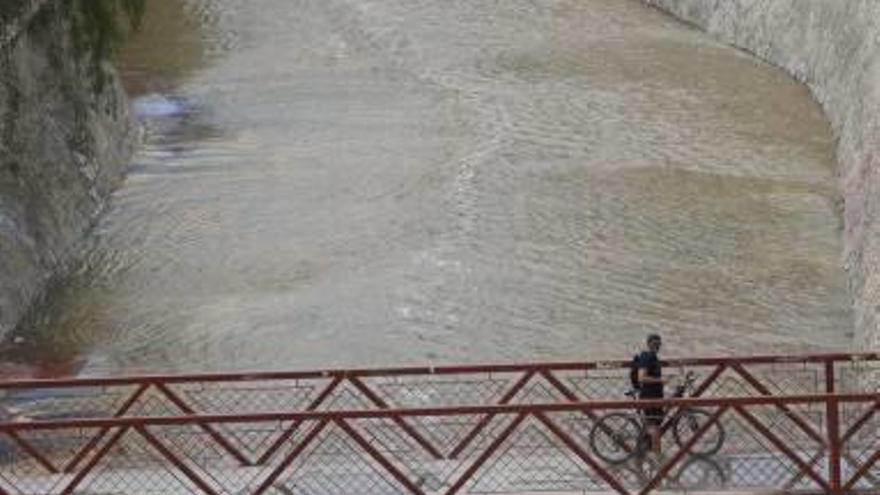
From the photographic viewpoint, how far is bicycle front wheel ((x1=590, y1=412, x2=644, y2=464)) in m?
15.6

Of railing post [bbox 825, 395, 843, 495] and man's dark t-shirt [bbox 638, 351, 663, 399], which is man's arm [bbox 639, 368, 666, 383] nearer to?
man's dark t-shirt [bbox 638, 351, 663, 399]

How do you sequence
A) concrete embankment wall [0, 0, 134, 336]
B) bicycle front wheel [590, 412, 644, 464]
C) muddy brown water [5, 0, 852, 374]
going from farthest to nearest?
concrete embankment wall [0, 0, 134, 336], muddy brown water [5, 0, 852, 374], bicycle front wheel [590, 412, 644, 464]

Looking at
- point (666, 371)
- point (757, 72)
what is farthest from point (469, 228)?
point (757, 72)

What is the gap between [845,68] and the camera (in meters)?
36.9

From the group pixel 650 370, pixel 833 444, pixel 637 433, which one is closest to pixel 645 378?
pixel 650 370

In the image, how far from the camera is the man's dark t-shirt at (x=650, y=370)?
16.7 meters

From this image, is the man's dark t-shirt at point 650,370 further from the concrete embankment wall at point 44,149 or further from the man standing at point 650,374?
the concrete embankment wall at point 44,149

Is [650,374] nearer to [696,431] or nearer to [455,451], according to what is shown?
[696,431]

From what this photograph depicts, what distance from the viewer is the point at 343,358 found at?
2477cm

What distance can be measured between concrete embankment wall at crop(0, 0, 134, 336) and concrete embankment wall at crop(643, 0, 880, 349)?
12.6m

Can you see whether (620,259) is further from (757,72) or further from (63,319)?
(757,72)

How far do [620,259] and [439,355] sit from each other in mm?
4997

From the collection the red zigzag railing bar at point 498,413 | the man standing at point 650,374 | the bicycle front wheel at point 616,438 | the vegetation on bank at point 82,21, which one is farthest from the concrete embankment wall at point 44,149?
the red zigzag railing bar at point 498,413

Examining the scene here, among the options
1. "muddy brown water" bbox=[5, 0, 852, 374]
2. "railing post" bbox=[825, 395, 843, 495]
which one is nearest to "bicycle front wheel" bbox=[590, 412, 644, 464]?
"railing post" bbox=[825, 395, 843, 495]
